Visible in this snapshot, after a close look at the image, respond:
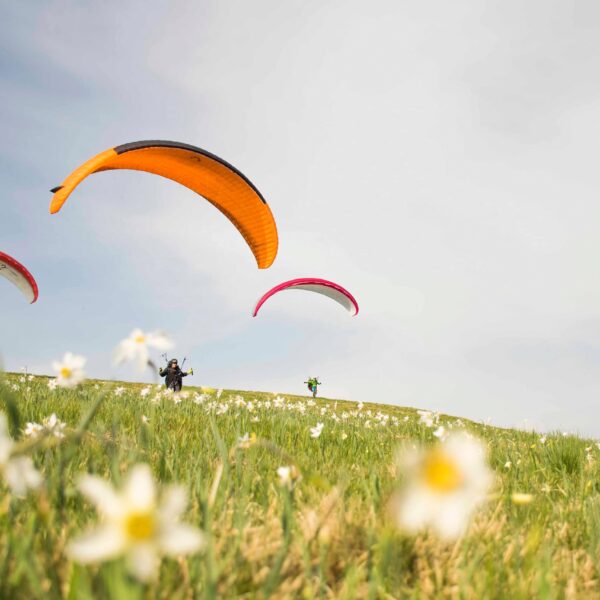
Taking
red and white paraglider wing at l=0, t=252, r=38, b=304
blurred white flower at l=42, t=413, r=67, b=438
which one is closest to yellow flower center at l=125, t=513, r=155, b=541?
blurred white flower at l=42, t=413, r=67, b=438

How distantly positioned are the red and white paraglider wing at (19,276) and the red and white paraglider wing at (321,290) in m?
10.4

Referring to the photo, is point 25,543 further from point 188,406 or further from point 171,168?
point 171,168

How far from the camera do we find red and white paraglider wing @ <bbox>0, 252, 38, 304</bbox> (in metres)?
24.3

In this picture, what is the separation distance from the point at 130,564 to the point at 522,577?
159 cm

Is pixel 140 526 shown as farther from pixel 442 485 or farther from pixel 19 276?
pixel 19 276

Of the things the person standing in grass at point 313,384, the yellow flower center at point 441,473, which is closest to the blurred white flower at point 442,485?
the yellow flower center at point 441,473

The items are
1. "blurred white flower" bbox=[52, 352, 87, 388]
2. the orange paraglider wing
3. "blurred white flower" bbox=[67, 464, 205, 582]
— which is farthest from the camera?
the orange paraglider wing

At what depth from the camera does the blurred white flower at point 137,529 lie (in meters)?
0.94

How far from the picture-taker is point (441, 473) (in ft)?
3.33

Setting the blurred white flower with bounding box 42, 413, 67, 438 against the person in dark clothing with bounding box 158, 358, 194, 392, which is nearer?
the blurred white flower with bounding box 42, 413, 67, 438

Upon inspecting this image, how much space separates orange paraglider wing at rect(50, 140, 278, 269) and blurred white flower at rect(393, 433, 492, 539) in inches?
569

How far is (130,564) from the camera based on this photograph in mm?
984

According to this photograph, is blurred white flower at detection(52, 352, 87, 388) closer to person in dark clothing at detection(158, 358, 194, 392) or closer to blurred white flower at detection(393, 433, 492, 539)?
blurred white flower at detection(393, 433, 492, 539)

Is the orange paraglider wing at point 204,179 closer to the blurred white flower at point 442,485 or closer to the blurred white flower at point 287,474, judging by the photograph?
the blurred white flower at point 287,474
